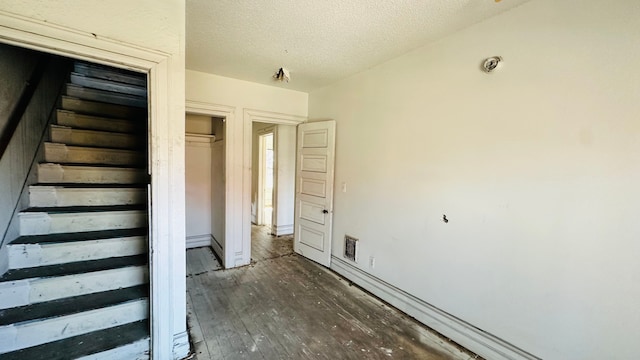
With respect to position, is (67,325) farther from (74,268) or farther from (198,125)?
(198,125)

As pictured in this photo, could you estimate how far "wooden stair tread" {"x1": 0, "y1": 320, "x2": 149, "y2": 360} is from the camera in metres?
1.61

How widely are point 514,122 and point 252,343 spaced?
2588mm

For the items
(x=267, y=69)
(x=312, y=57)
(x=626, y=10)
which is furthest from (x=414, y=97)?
(x=267, y=69)

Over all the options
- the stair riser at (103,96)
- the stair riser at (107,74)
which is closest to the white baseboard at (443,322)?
the stair riser at (103,96)

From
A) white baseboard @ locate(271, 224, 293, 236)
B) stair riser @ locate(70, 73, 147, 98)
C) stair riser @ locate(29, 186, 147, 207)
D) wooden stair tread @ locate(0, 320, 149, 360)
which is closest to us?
wooden stair tread @ locate(0, 320, 149, 360)

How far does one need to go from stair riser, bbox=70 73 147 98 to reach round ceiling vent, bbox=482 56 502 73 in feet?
12.5

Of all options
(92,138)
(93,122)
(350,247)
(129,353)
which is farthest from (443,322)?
(93,122)

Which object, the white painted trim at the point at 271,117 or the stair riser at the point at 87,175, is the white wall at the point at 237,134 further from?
the stair riser at the point at 87,175

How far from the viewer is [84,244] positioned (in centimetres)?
207

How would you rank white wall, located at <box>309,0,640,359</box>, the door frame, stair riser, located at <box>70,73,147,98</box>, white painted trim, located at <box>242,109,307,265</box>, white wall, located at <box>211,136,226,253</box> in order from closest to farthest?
white wall, located at <box>309,0,640,359</box> < stair riser, located at <box>70,73,147,98</box> < white painted trim, located at <box>242,109,307,265</box> < white wall, located at <box>211,136,226,253</box> < the door frame

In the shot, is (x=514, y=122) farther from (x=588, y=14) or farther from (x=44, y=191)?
(x=44, y=191)

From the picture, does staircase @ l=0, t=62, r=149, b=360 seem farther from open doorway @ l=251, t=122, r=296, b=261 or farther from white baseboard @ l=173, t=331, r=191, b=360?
open doorway @ l=251, t=122, r=296, b=261

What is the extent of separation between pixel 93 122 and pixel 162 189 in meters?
2.04

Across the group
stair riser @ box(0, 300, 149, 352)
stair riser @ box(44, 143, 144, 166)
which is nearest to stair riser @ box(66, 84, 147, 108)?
stair riser @ box(44, 143, 144, 166)
